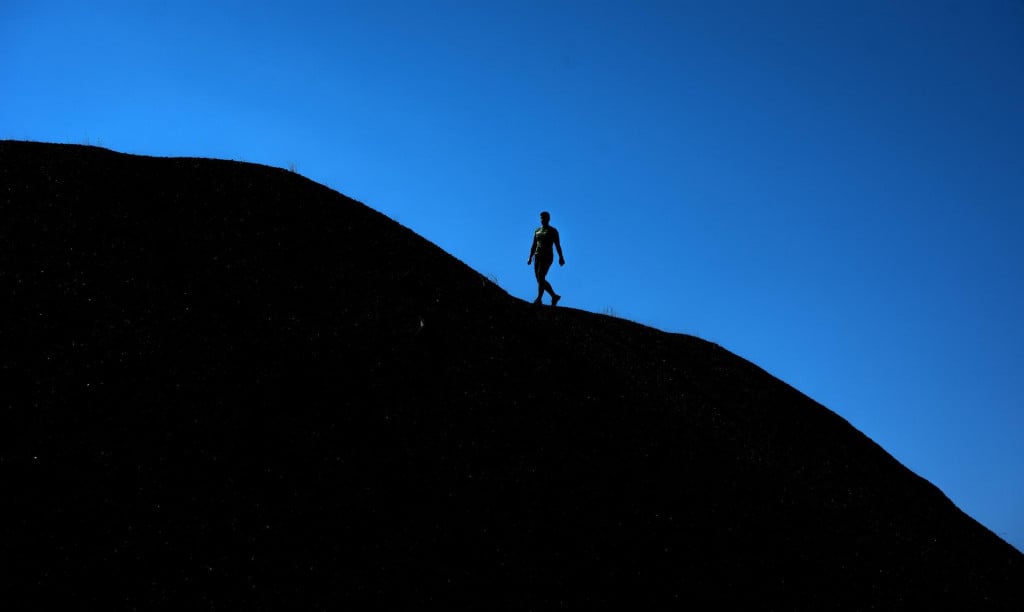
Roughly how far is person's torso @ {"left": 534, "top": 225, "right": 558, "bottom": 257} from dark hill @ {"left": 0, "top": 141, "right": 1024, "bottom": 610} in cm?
156

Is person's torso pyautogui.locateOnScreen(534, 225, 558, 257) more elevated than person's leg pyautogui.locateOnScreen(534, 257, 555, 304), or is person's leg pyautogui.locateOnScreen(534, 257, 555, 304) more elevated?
person's torso pyautogui.locateOnScreen(534, 225, 558, 257)

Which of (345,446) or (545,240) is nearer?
(345,446)

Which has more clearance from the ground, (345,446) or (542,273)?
(542,273)

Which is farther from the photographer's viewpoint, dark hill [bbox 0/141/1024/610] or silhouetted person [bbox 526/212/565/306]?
silhouetted person [bbox 526/212/565/306]

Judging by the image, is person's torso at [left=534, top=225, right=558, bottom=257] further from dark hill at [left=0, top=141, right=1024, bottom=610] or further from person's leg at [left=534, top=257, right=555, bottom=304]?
dark hill at [left=0, top=141, right=1024, bottom=610]

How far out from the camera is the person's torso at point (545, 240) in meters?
21.8

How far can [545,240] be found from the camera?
21.8m

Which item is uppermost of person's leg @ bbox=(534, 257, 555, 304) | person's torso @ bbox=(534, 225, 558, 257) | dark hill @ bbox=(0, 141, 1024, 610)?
person's torso @ bbox=(534, 225, 558, 257)

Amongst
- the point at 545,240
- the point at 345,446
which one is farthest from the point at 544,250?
the point at 345,446

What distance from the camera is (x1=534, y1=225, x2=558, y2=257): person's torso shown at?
858 inches

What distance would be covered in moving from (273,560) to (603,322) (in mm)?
16758

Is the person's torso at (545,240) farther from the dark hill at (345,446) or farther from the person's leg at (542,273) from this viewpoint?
the dark hill at (345,446)

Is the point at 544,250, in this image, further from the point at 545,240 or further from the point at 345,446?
the point at 345,446

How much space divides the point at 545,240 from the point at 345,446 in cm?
1018
